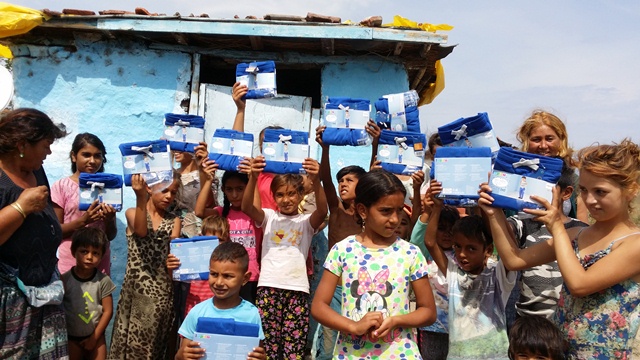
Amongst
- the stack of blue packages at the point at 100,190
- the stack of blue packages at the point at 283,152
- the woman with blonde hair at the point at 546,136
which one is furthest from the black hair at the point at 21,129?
the woman with blonde hair at the point at 546,136

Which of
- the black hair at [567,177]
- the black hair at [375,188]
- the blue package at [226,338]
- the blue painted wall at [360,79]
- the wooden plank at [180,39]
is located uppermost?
the wooden plank at [180,39]

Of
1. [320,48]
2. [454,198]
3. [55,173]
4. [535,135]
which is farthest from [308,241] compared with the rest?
[55,173]

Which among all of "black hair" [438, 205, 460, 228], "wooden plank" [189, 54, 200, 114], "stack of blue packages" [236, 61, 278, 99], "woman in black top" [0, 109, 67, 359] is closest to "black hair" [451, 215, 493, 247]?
"black hair" [438, 205, 460, 228]

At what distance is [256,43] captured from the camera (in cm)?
608

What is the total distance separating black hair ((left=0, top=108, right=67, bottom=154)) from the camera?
3342mm

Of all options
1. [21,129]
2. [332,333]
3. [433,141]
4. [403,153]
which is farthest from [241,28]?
[332,333]

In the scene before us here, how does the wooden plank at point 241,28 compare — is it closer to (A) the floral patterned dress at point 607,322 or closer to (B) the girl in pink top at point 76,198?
(B) the girl in pink top at point 76,198

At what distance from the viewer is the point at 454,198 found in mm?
3461

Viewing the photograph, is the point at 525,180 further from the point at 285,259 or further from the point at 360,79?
the point at 360,79

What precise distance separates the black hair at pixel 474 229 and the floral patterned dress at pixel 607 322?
3.11 ft

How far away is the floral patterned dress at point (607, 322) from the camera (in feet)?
8.46

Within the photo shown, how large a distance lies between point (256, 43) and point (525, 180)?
385cm

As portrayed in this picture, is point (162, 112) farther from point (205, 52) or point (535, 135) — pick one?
point (535, 135)

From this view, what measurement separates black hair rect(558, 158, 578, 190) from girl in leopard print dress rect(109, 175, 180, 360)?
2.95m
